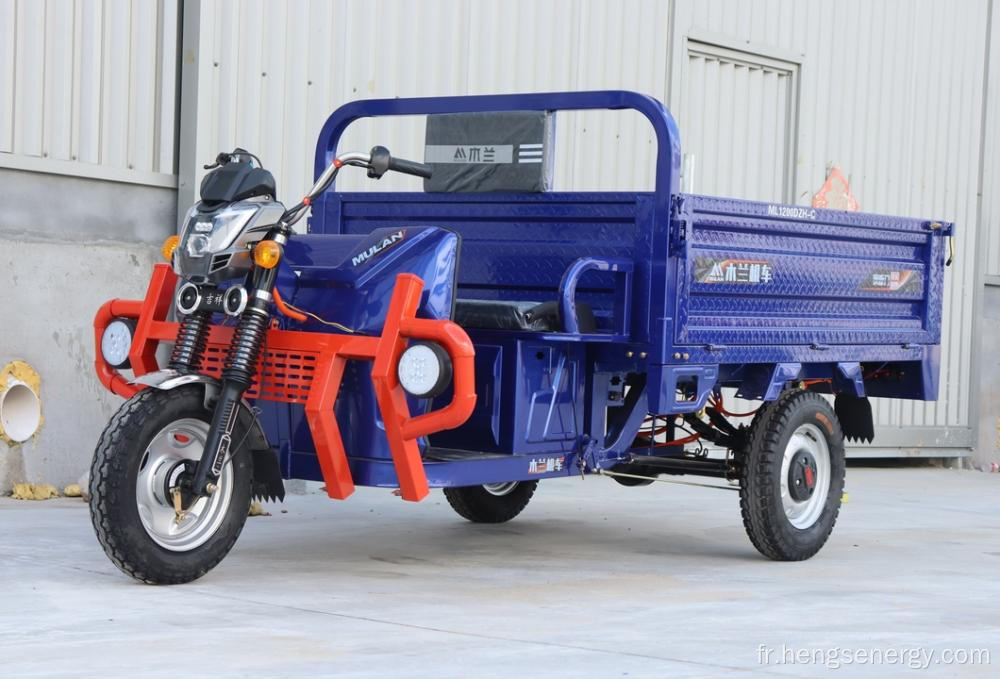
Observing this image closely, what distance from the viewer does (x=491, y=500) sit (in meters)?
8.05

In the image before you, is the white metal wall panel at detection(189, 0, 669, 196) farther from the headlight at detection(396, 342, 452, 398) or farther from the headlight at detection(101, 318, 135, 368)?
the headlight at detection(396, 342, 452, 398)

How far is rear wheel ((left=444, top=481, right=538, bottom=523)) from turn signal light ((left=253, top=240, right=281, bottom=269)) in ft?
8.30

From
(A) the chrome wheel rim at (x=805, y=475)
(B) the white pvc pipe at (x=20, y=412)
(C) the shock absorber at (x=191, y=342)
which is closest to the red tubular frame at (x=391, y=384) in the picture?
(C) the shock absorber at (x=191, y=342)

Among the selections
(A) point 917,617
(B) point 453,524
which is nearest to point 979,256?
(B) point 453,524

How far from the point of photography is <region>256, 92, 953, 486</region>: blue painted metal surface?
599 centimetres

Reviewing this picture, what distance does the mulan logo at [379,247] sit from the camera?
233 inches

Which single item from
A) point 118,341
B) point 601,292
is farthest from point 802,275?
point 118,341

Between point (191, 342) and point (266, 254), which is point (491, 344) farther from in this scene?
point (191, 342)

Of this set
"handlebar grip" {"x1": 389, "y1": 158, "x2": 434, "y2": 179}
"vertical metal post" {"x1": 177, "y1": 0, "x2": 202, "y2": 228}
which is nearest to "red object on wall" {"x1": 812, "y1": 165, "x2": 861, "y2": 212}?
"vertical metal post" {"x1": 177, "y1": 0, "x2": 202, "y2": 228}

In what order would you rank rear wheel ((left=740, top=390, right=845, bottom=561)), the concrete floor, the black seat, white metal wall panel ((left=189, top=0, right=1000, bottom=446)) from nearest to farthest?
the concrete floor < the black seat < rear wheel ((left=740, top=390, right=845, bottom=561)) < white metal wall panel ((left=189, top=0, right=1000, bottom=446))

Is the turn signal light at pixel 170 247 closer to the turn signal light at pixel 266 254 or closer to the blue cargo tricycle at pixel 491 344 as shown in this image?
the blue cargo tricycle at pixel 491 344

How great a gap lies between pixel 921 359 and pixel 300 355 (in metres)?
3.66

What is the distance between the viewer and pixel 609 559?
701cm

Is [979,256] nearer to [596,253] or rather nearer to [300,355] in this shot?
[596,253]
